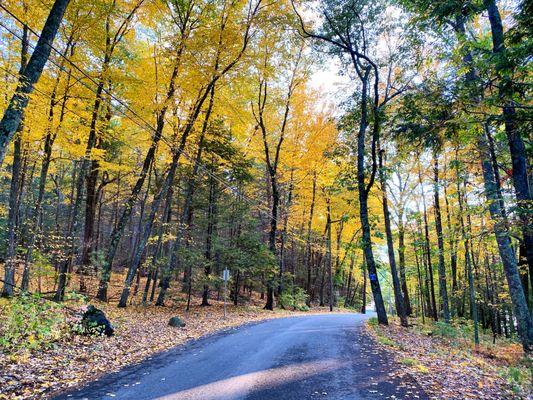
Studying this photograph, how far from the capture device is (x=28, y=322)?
6527 mm

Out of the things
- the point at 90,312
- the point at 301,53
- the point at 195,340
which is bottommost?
the point at 195,340

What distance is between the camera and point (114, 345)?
7.94m

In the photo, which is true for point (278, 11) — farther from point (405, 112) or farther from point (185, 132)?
point (405, 112)

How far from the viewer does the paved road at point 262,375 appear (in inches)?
194

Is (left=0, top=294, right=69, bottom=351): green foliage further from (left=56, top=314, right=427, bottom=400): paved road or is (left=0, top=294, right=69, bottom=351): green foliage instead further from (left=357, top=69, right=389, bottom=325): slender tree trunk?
(left=357, top=69, right=389, bottom=325): slender tree trunk

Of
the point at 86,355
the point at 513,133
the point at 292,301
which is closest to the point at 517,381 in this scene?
the point at 513,133

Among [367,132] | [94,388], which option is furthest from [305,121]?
[94,388]

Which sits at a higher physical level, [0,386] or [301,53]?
[301,53]

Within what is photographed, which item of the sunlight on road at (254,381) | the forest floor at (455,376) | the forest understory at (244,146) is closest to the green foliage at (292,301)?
the forest understory at (244,146)

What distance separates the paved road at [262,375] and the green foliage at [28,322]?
196 centimetres

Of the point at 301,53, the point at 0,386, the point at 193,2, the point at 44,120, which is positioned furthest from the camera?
the point at 301,53

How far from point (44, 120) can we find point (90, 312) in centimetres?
678

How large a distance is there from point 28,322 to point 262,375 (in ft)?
16.1

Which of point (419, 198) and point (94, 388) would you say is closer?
Result: point (94, 388)
